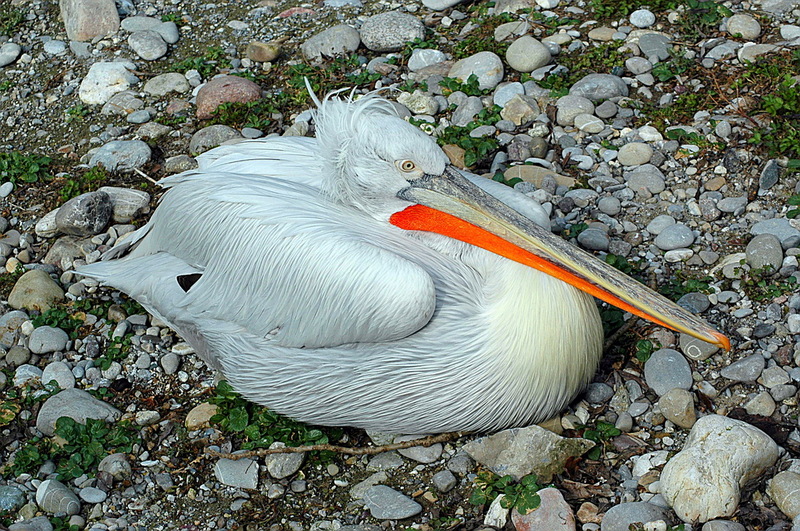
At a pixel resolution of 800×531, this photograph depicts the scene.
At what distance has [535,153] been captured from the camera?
428 cm

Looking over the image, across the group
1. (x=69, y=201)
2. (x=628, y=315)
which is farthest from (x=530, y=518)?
(x=69, y=201)

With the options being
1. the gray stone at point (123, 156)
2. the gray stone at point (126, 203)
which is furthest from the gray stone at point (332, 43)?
the gray stone at point (126, 203)

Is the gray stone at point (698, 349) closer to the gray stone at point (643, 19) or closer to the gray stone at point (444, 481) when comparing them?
the gray stone at point (444, 481)

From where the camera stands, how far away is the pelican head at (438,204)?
109 inches

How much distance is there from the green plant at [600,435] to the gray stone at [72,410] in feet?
5.52

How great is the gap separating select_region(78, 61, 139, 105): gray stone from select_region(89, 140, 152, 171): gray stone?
1.83 ft

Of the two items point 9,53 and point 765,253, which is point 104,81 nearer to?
point 9,53

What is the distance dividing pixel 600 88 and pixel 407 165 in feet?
6.53

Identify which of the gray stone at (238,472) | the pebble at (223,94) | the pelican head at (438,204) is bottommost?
the gray stone at (238,472)

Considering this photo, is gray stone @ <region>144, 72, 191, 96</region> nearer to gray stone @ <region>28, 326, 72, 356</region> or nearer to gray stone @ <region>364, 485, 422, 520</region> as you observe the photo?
gray stone @ <region>28, 326, 72, 356</region>

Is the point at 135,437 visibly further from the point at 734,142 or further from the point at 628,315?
the point at 734,142

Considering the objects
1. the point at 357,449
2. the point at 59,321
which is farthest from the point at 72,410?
the point at 357,449

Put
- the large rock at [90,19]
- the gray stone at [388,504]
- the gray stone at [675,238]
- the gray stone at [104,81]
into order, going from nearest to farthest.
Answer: the gray stone at [388,504]
the gray stone at [675,238]
the gray stone at [104,81]
the large rock at [90,19]

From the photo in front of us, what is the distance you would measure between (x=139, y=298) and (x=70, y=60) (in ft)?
8.01
